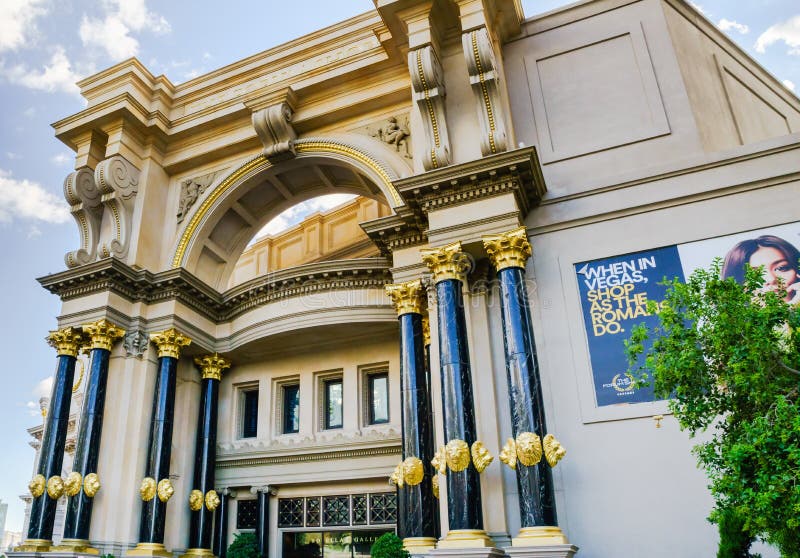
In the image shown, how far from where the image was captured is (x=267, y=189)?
69.4 ft

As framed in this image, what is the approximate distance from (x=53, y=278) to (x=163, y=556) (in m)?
8.57

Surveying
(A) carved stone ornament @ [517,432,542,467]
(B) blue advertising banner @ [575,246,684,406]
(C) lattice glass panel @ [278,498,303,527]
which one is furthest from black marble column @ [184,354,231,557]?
(B) blue advertising banner @ [575,246,684,406]

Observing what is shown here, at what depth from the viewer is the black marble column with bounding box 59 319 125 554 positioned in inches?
620

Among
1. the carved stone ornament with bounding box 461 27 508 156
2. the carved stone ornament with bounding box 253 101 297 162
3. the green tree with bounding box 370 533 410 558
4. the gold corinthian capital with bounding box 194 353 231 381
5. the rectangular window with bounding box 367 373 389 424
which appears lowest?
the green tree with bounding box 370 533 410 558

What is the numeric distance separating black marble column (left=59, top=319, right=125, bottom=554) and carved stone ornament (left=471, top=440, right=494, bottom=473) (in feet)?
33.4

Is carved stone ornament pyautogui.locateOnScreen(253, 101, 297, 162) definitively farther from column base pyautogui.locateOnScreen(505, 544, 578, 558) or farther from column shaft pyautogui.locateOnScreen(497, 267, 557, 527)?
column base pyautogui.locateOnScreen(505, 544, 578, 558)

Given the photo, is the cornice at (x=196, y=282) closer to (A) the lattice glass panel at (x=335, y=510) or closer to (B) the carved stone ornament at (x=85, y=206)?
(B) the carved stone ornament at (x=85, y=206)

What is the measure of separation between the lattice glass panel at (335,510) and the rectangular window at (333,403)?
2123 mm

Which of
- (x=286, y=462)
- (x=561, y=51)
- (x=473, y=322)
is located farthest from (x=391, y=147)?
(x=286, y=462)

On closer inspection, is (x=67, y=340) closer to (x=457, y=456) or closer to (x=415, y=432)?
(x=415, y=432)

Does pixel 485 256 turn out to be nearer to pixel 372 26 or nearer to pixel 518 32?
pixel 518 32

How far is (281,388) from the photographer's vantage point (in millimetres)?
20547

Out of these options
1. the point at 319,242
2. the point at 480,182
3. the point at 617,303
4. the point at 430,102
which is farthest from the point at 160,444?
the point at 617,303

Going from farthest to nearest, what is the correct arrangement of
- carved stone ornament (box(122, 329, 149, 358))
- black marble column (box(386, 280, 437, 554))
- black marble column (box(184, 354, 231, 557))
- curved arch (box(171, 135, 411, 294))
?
carved stone ornament (box(122, 329, 149, 358)) < curved arch (box(171, 135, 411, 294)) < black marble column (box(184, 354, 231, 557)) < black marble column (box(386, 280, 437, 554))
